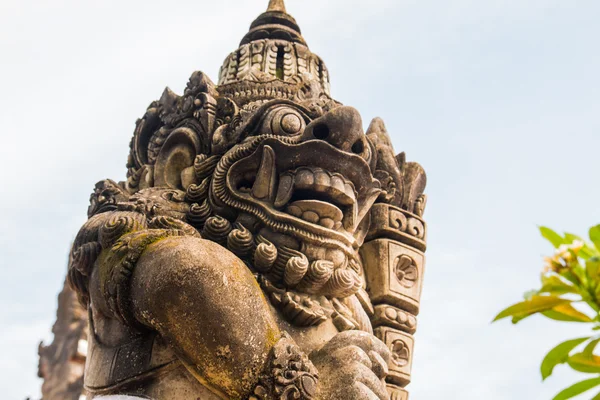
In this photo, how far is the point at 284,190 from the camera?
14.0ft

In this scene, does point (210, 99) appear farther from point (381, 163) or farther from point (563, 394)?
point (563, 394)

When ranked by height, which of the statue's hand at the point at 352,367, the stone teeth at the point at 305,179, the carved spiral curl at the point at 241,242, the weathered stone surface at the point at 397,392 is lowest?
the statue's hand at the point at 352,367

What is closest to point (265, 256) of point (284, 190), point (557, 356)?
point (284, 190)

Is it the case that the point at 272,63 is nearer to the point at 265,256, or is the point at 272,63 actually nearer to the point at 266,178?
the point at 266,178

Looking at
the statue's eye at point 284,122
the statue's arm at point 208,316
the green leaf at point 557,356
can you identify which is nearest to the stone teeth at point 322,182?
the statue's eye at point 284,122

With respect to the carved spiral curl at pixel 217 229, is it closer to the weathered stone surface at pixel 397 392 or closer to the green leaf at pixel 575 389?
the weathered stone surface at pixel 397 392

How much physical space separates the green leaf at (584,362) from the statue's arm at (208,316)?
2.35 meters

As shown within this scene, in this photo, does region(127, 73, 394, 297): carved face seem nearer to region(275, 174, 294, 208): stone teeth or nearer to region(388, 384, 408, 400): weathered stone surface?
region(275, 174, 294, 208): stone teeth

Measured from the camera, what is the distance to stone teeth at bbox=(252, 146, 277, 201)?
14.1 ft

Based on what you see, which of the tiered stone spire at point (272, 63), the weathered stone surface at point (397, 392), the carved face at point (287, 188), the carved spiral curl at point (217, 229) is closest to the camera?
the carved face at point (287, 188)

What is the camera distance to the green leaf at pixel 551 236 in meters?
1.34

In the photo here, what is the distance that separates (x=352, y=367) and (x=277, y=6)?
4.13 m

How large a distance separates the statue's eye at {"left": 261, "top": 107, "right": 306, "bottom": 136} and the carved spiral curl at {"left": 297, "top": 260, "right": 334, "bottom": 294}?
2.89ft

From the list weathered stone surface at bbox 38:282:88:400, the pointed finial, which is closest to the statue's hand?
the pointed finial
